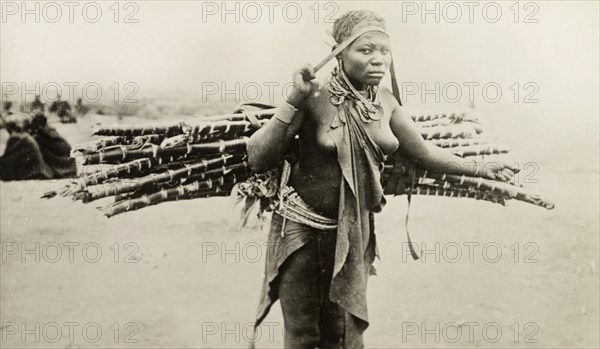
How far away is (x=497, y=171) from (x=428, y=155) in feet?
1.31

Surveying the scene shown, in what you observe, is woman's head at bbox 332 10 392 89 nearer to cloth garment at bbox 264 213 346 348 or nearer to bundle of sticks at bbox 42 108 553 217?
bundle of sticks at bbox 42 108 553 217

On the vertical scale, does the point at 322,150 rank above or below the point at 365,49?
below

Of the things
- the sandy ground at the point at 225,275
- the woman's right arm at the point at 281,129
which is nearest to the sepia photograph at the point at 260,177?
the sandy ground at the point at 225,275

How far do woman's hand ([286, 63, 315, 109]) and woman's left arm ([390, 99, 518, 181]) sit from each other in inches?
18.1

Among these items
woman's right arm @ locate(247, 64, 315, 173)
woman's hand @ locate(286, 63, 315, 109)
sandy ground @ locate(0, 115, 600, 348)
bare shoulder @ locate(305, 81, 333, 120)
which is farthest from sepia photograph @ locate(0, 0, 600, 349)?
woman's hand @ locate(286, 63, 315, 109)

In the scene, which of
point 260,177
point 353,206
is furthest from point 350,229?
point 260,177

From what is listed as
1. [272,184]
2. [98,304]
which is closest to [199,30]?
[272,184]

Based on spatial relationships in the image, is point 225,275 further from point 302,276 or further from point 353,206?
point 353,206

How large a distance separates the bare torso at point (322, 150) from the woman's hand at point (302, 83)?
0.09 meters

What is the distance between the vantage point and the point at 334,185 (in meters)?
2.56

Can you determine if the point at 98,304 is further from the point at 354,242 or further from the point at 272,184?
the point at 354,242

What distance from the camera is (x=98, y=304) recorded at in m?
2.99

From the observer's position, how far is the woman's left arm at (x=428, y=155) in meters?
2.69

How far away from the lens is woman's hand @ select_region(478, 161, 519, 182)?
2916 mm
